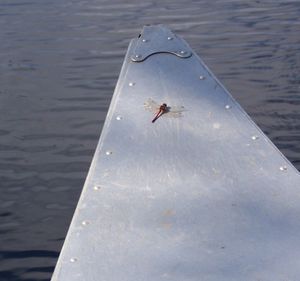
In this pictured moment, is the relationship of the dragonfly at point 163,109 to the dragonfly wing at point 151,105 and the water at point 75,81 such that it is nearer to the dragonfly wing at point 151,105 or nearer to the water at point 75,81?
the dragonfly wing at point 151,105

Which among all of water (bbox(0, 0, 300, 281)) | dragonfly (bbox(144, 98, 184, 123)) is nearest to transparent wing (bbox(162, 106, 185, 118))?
dragonfly (bbox(144, 98, 184, 123))

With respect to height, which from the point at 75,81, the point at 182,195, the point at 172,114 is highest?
the point at 75,81

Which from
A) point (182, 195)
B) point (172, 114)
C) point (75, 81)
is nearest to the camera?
point (182, 195)

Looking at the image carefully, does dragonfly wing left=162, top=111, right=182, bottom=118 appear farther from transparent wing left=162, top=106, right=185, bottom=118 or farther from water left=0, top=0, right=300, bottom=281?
water left=0, top=0, right=300, bottom=281

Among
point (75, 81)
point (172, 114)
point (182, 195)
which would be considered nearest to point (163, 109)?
point (172, 114)

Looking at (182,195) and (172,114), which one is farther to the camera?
(172,114)

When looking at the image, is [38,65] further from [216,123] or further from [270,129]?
[216,123]

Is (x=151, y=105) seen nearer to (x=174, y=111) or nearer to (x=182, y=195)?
(x=174, y=111)

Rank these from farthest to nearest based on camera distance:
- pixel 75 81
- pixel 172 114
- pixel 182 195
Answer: pixel 75 81
pixel 172 114
pixel 182 195
